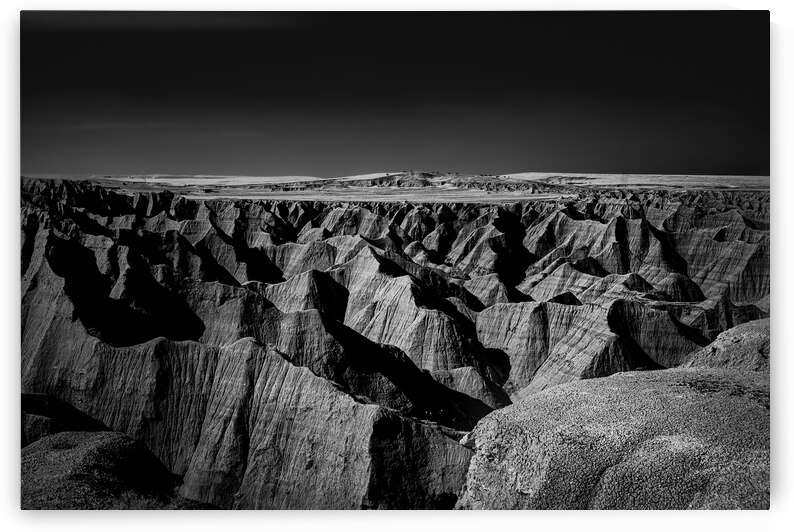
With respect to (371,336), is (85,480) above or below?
below

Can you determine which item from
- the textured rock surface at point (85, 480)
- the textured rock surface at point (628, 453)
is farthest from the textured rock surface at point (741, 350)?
the textured rock surface at point (85, 480)

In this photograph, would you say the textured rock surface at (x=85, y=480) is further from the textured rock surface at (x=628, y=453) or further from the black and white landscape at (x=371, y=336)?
the textured rock surface at (x=628, y=453)

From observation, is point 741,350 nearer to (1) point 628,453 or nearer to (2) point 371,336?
(1) point 628,453

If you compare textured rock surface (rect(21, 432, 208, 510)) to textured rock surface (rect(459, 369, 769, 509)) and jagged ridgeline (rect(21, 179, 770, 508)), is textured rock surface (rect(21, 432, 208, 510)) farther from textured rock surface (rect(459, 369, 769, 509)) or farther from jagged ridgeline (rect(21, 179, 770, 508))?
textured rock surface (rect(459, 369, 769, 509))

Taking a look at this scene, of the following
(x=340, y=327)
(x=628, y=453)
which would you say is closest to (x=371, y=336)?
(x=340, y=327)

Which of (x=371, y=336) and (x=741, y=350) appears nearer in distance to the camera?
(x=741, y=350)

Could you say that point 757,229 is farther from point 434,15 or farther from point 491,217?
point 491,217
